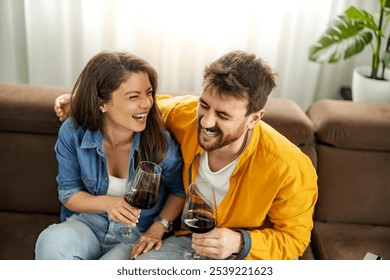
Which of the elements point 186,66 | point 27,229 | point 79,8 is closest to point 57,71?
point 79,8

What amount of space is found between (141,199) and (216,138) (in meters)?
0.24

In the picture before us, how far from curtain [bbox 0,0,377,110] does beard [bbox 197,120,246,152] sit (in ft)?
3.39

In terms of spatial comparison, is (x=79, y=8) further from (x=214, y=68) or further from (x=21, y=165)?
(x=214, y=68)

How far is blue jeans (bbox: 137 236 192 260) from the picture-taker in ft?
4.66

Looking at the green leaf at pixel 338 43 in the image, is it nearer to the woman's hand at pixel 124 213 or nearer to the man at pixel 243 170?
the man at pixel 243 170

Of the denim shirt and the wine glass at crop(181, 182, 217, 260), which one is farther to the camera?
the denim shirt

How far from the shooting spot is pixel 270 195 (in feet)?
4.48

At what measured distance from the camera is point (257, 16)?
89.4 inches

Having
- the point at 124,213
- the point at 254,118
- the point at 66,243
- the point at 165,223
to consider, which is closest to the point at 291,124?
the point at 254,118

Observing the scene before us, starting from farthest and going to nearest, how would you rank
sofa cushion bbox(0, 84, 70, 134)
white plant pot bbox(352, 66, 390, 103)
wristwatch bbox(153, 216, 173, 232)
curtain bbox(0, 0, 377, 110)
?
curtain bbox(0, 0, 377, 110) < white plant pot bbox(352, 66, 390, 103) < sofa cushion bbox(0, 84, 70, 134) < wristwatch bbox(153, 216, 173, 232)

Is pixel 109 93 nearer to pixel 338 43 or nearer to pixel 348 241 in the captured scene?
pixel 348 241

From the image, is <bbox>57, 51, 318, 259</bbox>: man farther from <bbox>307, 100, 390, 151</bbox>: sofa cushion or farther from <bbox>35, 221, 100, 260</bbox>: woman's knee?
<bbox>307, 100, 390, 151</bbox>: sofa cushion

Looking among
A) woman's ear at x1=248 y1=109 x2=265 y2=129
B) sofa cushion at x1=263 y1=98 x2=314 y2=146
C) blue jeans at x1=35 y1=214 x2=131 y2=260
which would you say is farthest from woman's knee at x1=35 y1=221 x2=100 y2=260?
sofa cushion at x1=263 y1=98 x2=314 y2=146

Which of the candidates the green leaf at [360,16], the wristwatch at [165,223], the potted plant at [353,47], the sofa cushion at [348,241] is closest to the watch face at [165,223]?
the wristwatch at [165,223]
